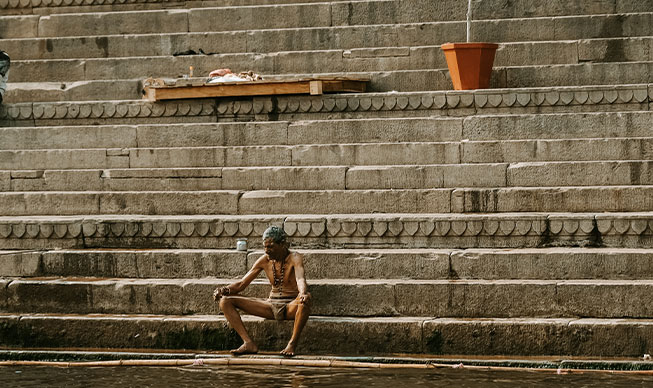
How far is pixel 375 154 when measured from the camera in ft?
36.2

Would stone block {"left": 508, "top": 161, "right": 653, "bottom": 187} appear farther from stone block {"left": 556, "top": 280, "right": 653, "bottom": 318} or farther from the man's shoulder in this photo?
the man's shoulder

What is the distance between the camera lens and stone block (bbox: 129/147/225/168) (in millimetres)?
11398

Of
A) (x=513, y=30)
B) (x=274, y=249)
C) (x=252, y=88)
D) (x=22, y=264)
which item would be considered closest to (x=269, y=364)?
(x=274, y=249)

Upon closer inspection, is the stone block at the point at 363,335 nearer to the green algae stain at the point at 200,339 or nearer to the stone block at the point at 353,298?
the stone block at the point at 353,298

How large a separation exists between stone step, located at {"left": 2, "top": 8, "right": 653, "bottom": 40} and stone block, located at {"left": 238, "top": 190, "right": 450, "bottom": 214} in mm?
2918

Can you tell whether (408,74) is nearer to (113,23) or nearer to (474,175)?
(474,175)

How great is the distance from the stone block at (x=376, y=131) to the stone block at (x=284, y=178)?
24.5 inches

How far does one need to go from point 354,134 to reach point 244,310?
2.62 m

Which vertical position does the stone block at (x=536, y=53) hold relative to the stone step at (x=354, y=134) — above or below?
above

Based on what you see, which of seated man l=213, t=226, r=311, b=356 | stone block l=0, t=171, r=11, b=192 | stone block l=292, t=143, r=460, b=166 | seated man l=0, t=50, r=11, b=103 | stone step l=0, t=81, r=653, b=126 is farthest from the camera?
seated man l=0, t=50, r=11, b=103

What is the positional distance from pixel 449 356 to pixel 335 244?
159 centimetres

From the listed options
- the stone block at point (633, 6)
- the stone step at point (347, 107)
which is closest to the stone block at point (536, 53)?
the stone block at point (633, 6)

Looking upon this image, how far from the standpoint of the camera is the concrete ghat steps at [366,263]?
9.36 metres

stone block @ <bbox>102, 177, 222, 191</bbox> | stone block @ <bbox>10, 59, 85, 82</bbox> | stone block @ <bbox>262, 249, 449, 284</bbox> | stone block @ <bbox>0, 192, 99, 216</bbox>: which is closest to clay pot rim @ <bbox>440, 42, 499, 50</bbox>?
stone block @ <bbox>102, 177, 222, 191</bbox>
